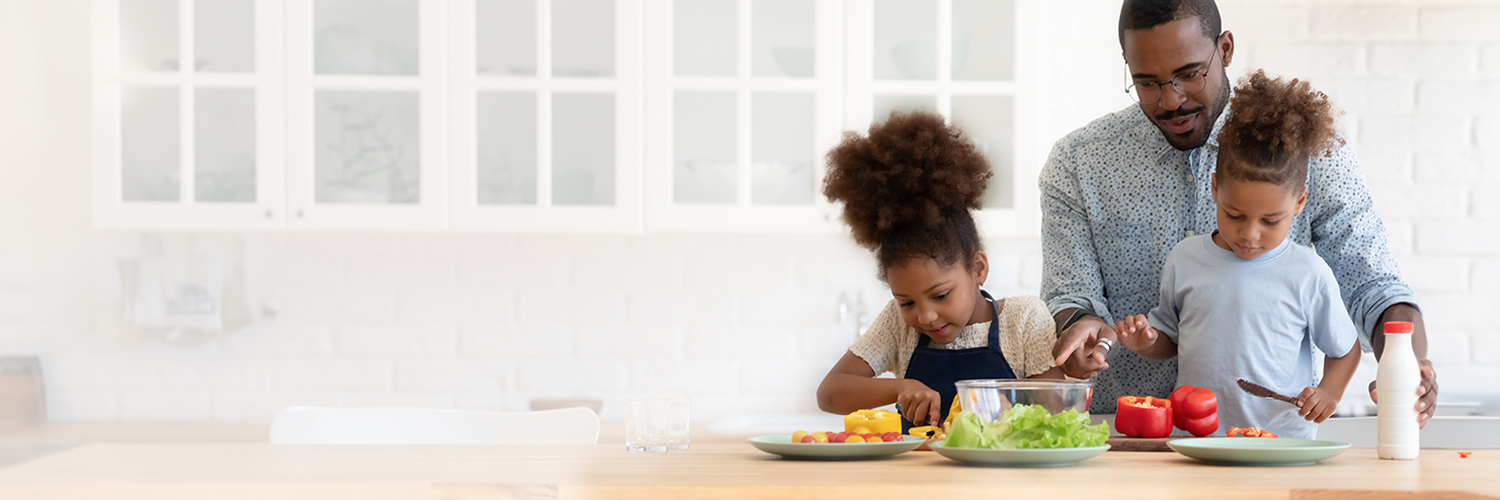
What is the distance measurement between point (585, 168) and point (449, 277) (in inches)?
Result: 24.0

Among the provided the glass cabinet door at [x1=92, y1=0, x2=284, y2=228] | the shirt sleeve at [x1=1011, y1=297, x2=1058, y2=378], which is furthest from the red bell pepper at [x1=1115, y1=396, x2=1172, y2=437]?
the glass cabinet door at [x1=92, y1=0, x2=284, y2=228]

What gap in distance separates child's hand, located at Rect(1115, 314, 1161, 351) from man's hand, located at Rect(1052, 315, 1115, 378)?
31mm

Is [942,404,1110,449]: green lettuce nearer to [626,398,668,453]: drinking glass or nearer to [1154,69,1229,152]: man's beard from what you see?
[626,398,668,453]: drinking glass

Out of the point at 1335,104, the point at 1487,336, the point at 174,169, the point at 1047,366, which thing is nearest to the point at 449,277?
the point at 174,169

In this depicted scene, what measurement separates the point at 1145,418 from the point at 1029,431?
0.38 metres

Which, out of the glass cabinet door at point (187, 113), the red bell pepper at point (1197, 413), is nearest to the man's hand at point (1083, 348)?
the red bell pepper at point (1197, 413)

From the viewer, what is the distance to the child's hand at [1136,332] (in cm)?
156

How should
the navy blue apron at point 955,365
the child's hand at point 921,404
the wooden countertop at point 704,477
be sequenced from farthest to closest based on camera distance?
1. the navy blue apron at point 955,365
2. the child's hand at point 921,404
3. the wooden countertop at point 704,477

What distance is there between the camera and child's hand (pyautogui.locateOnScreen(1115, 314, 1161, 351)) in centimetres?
156

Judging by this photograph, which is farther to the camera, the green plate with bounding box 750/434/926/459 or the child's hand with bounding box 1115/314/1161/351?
the child's hand with bounding box 1115/314/1161/351

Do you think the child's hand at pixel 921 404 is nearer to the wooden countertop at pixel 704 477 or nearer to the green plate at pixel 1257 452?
the wooden countertop at pixel 704 477

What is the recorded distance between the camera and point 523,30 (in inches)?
107

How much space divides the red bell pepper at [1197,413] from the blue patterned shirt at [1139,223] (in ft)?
0.99

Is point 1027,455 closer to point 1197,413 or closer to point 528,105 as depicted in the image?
point 1197,413
